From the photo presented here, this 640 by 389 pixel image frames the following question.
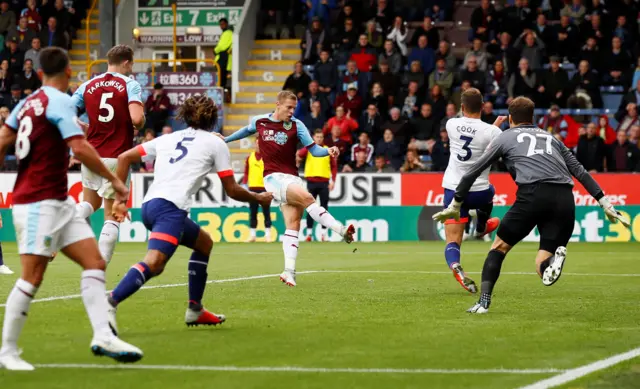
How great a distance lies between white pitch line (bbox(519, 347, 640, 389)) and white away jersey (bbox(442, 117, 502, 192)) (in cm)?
493

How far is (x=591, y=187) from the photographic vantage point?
10.7 metres

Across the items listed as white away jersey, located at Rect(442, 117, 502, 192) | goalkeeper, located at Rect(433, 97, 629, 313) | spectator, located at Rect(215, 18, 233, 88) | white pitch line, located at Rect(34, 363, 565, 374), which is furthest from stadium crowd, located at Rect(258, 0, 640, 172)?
white pitch line, located at Rect(34, 363, 565, 374)

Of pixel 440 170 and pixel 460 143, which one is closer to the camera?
pixel 460 143

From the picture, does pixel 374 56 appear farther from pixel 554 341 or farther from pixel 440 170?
pixel 554 341

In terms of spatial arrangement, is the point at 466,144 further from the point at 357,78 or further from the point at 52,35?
the point at 52,35

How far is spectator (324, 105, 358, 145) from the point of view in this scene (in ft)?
92.6

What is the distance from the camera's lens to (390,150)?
91.1ft

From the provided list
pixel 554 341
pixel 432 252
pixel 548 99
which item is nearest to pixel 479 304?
pixel 554 341

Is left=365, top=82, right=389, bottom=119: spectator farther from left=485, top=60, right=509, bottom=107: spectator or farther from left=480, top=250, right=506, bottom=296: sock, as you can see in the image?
left=480, top=250, right=506, bottom=296: sock

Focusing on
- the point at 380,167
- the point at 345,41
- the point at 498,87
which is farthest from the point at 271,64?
the point at 380,167

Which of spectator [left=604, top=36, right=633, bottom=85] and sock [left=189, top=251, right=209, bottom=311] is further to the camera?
spectator [left=604, top=36, right=633, bottom=85]

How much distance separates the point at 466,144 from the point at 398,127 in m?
14.8

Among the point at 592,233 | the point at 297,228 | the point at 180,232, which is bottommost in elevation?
the point at 592,233

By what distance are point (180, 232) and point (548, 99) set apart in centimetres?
2020
